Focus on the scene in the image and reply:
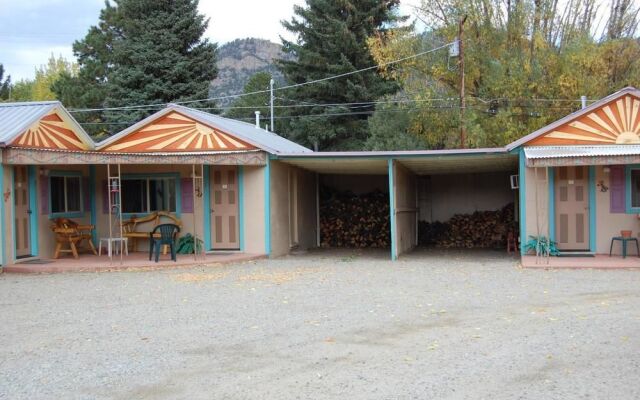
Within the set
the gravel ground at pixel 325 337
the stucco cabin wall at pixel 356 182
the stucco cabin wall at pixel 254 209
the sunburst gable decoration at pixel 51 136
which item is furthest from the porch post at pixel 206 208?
the stucco cabin wall at pixel 356 182

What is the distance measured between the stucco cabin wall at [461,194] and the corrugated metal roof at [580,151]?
515cm

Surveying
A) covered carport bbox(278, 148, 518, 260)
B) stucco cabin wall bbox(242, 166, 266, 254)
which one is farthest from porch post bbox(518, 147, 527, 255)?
stucco cabin wall bbox(242, 166, 266, 254)

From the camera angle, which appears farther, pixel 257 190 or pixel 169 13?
pixel 169 13

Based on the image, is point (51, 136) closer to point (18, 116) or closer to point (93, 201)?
point (18, 116)

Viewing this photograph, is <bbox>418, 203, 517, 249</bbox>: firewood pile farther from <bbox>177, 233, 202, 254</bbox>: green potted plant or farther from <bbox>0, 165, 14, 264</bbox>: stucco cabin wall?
<bbox>0, 165, 14, 264</bbox>: stucco cabin wall

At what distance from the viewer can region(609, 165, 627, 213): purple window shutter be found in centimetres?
1318

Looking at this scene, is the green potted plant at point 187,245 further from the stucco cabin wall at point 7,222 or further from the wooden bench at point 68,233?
the stucco cabin wall at point 7,222

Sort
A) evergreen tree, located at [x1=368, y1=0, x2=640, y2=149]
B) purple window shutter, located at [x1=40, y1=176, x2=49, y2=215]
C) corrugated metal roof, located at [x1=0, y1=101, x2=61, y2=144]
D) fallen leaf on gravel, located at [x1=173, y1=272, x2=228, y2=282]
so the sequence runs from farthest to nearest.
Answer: evergreen tree, located at [x1=368, y1=0, x2=640, y2=149] < purple window shutter, located at [x1=40, y1=176, x2=49, y2=215] < corrugated metal roof, located at [x1=0, y1=101, x2=61, y2=144] < fallen leaf on gravel, located at [x1=173, y1=272, x2=228, y2=282]

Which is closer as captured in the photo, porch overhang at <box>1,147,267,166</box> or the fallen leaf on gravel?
the fallen leaf on gravel

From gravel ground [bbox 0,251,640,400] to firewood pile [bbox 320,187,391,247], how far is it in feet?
24.1

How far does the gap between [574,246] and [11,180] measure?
1186 cm

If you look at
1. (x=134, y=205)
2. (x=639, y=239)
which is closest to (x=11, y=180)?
(x=134, y=205)

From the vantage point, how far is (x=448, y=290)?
9500 mm

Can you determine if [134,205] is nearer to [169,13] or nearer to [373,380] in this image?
[373,380]
